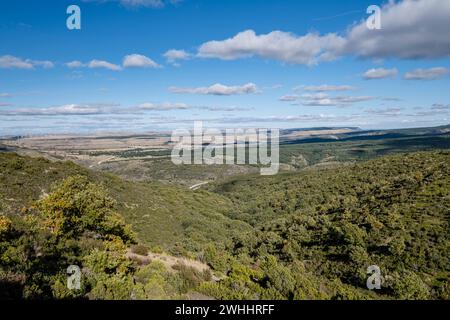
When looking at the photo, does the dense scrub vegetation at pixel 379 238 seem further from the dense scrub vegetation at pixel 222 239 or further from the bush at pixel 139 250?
the bush at pixel 139 250

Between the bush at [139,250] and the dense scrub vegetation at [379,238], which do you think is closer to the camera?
the bush at [139,250]

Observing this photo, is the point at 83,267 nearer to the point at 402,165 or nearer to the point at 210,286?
the point at 210,286

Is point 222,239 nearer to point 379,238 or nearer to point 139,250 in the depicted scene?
point 379,238

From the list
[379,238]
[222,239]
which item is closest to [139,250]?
[379,238]

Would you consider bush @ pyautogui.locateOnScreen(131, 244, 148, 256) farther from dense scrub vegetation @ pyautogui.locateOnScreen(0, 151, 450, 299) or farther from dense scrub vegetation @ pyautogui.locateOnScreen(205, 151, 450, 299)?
dense scrub vegetation @ pyautogui.locateOnScreen(205, 151, 450, 299)

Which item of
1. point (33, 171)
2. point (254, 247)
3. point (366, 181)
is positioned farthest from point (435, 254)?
point (33, 171)

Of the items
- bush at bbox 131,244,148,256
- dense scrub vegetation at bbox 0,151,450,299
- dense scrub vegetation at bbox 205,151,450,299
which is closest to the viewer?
dense scrub vegetation at bbox 0,151,450,299

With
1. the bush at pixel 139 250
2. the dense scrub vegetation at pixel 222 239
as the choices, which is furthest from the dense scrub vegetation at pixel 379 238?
the bush at pixel 139 250

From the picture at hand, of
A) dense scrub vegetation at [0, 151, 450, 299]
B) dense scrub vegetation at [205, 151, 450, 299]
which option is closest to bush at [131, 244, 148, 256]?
dense scrub vegetation at [0, 151, 450, 299]

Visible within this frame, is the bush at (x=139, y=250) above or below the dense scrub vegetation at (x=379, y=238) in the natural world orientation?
above

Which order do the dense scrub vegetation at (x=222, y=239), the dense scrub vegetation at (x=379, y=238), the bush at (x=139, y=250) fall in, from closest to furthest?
the dense scrub vegetation at (x=222, y=239)
the bush at (x=139, y=250)
the dense scrub vegetation at (x=379, y=238)
